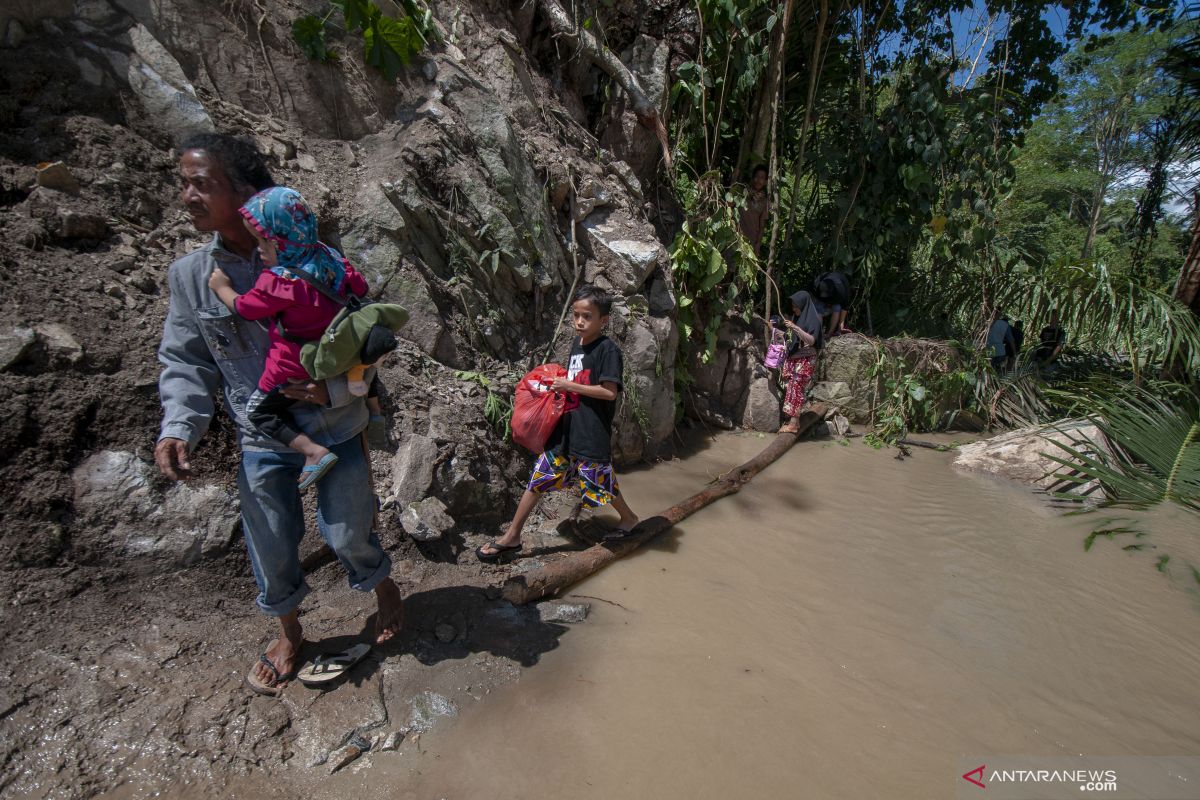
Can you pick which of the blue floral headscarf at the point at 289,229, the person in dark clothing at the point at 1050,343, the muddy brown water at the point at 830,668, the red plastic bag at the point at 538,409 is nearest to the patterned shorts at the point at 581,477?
the red plastic bag at the point at 538,409

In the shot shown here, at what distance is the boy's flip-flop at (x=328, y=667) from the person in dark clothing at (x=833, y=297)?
5.75 meters

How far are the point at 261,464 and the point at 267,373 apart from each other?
318 mm

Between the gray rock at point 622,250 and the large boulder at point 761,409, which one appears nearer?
the gray rock at point 622,250

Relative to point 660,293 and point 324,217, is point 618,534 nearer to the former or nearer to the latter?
point 660,293

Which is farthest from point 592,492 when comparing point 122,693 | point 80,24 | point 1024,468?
point 1024,468

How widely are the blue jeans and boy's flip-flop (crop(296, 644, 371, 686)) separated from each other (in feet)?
0.85

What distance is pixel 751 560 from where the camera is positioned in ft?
11.7

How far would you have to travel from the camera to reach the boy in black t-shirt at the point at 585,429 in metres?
3.12

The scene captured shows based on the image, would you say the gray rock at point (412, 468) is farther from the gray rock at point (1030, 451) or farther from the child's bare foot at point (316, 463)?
the gray rock at point (1030, 451)

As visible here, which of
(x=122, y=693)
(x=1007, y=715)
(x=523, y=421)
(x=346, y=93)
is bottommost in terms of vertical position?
(x=1007, y=715)

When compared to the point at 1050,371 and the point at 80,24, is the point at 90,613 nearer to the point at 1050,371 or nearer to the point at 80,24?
the point at 80,24

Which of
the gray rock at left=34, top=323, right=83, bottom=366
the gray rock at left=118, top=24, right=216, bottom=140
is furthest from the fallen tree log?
the gray rock at left=118, top=24, right=216, bottom=140

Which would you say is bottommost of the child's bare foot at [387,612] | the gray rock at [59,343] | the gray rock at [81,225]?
the child's bare foot at [387,612]

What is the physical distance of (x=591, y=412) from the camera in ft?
10.7
